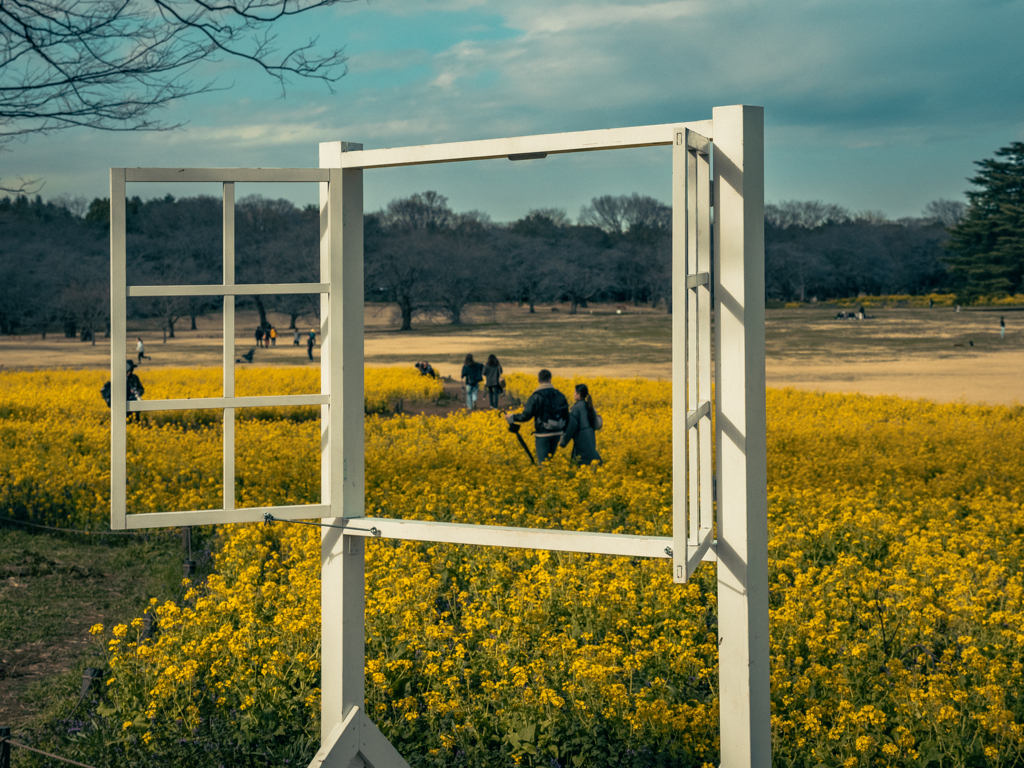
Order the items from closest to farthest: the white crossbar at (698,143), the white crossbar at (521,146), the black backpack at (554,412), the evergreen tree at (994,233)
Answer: the white crossbar at (698,143) → the white crossbar at (521,146) → the black backpack at (554,412) → the evergreen tree at (994,233)

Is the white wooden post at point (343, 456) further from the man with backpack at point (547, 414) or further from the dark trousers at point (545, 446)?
the dark trousers at point (545, 446)

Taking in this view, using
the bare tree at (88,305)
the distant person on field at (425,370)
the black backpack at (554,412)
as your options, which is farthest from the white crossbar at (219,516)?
the bare tree at (88,305)

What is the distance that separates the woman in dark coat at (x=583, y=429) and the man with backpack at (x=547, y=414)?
0.12m

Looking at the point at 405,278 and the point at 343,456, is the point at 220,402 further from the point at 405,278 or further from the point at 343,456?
the point at 405,278

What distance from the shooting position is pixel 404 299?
50.2 m

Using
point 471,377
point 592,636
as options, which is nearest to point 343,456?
point 592,636

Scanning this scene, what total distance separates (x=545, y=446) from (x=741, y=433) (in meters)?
8.63

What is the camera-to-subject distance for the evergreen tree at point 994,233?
50.8 meters

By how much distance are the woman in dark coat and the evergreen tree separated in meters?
47.4

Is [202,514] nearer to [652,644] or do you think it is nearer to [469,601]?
[652,644]

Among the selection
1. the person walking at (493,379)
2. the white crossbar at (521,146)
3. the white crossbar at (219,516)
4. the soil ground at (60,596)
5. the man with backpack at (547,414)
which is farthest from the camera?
the person walking at (493,379)

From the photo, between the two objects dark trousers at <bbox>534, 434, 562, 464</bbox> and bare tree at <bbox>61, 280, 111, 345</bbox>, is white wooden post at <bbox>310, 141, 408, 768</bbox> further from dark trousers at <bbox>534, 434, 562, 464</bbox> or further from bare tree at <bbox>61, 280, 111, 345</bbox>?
bare tree at <bbox>61, 280, 111, 345</bbox>

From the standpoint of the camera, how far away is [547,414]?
1123cm

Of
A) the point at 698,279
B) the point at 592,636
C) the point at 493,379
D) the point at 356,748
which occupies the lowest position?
the point at 592,636
